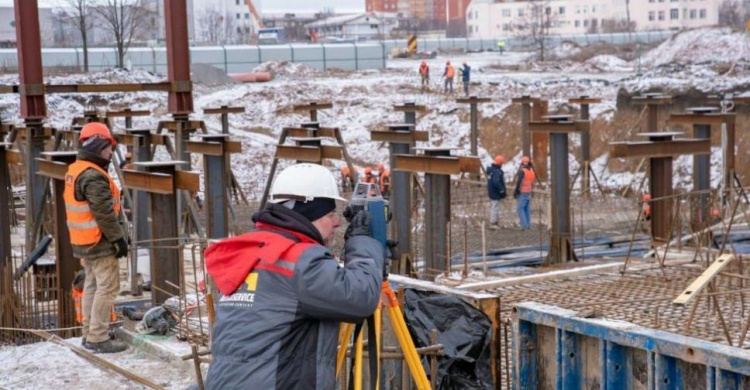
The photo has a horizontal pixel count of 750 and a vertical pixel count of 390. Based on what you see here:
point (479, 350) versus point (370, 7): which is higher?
point (370, 7)

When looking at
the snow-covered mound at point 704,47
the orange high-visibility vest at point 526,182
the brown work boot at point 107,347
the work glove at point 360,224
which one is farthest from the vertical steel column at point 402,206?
the snow-covered mound at point 704,47

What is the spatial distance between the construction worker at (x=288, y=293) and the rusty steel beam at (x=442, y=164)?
9.15m

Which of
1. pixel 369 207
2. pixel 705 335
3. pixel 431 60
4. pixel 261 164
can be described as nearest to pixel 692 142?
pixel 705 335

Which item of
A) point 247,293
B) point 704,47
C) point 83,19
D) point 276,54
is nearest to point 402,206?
point 247,293

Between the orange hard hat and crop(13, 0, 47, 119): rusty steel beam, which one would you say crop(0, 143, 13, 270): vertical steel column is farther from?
the orange hard hat

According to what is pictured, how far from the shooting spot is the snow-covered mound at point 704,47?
45312 millimetres

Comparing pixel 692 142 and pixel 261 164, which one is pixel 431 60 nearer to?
pixel 261 164

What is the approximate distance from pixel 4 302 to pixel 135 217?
3.07m

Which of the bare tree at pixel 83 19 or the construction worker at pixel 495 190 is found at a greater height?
the bare tree at pixel 83 19

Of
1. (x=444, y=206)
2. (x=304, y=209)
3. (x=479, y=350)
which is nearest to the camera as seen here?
(x=304, y=209)

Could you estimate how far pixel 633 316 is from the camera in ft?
24.0

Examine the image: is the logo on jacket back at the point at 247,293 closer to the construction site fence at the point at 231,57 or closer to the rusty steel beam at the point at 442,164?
the rusty steel beam at the point at 442,164

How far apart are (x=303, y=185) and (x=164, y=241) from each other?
683 centimetres

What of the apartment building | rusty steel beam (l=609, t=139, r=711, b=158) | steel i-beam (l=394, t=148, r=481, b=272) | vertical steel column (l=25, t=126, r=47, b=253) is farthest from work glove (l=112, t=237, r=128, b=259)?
the apartment building
